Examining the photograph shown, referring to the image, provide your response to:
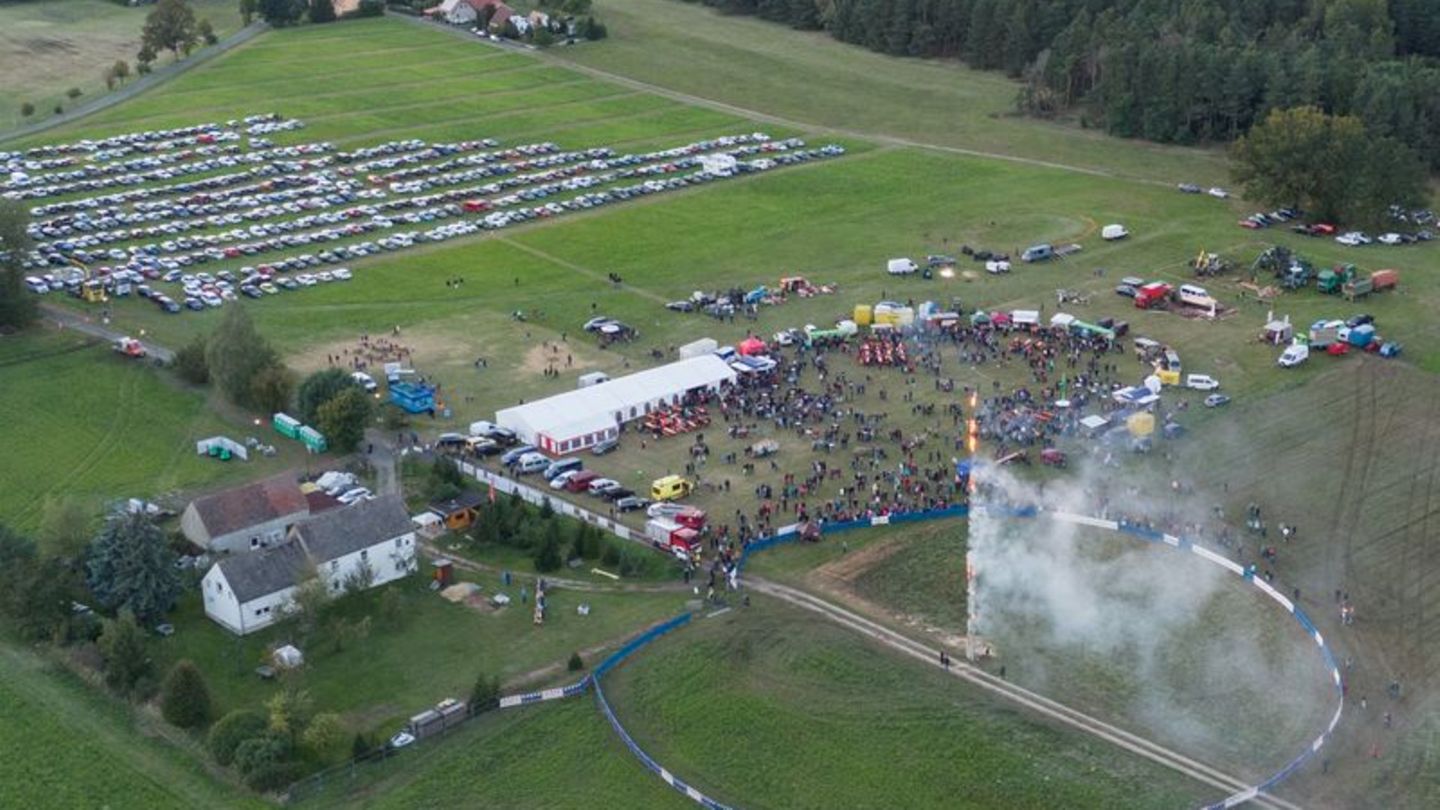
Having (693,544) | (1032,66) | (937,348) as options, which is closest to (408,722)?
(693,544)

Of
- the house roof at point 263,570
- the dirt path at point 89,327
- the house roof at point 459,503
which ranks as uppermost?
the house roof at point 263,570

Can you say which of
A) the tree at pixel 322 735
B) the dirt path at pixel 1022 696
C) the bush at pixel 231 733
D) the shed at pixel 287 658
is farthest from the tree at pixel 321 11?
the tree at pixel 322 735

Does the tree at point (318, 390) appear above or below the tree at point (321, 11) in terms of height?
below

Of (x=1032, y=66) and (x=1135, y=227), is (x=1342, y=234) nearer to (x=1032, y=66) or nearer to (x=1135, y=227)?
(x=1135, y=227)

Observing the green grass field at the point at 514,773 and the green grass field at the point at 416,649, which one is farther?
the green grass field at the point at 416,649

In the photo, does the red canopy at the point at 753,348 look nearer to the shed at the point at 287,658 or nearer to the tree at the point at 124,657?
the shed at the point at 287,658

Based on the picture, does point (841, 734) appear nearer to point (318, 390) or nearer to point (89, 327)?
point (318, 390)

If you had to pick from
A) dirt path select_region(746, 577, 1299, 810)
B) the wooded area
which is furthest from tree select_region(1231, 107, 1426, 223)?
dirt path select_region(746, 577, 1299, 810)

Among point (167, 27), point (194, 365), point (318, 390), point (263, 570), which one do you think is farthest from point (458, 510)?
point (167, 27)
